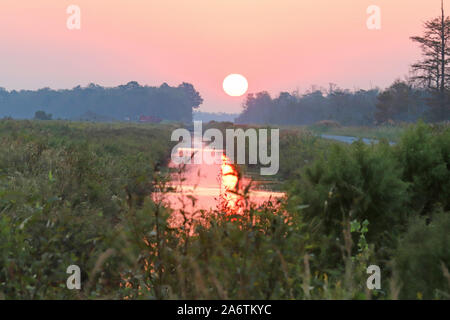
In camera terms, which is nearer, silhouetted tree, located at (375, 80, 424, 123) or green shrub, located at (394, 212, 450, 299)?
green shrub, located at (394, 212, 450, 299)

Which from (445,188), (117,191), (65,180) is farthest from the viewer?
(117,191)

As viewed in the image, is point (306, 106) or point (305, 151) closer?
point (305, 151)

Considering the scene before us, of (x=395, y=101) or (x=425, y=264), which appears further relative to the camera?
(x=395, y=101)

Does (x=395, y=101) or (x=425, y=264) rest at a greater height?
(x=395, y=101)

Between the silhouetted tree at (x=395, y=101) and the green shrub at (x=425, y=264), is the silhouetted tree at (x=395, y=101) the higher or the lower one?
the higher one

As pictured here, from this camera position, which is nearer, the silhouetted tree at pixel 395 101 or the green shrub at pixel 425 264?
the green shrub at pixel 425 264

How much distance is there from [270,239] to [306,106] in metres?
128

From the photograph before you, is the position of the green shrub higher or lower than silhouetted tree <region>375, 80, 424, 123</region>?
lower

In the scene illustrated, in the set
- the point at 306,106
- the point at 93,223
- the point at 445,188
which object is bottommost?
the point at 93,223
